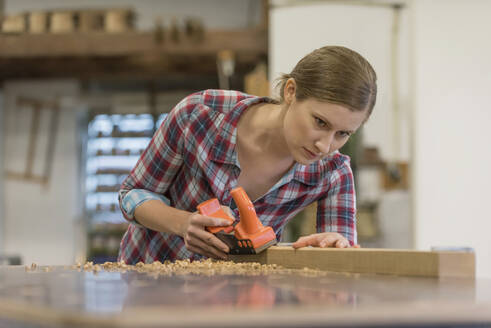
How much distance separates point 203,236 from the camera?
136 centimetres

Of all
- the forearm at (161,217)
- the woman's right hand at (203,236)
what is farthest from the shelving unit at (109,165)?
the woman's right hand at (203,236)

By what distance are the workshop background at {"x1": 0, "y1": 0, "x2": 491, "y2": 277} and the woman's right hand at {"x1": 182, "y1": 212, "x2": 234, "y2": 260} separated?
41 centimetres

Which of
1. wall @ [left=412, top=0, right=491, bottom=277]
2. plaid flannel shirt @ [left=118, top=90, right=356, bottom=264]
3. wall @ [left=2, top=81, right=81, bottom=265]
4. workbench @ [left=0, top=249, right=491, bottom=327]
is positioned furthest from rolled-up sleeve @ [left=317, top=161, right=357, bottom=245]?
wall @ [left=2, top=81, right=81, bottom=265]

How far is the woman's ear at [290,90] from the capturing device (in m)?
1.46

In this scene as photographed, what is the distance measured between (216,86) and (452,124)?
3.89m

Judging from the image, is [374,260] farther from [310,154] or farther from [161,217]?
[161,217]

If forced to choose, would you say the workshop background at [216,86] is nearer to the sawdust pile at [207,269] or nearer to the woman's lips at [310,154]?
the woman's lips at [310,154]

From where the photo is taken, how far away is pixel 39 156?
7512mm

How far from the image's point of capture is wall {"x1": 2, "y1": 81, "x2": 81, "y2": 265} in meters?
7.40

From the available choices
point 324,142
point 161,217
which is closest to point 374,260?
point 324,142

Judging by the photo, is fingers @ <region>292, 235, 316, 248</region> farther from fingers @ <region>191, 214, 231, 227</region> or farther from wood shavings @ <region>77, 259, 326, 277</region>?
fingers @ <region>191, 214, 231, 227</region>

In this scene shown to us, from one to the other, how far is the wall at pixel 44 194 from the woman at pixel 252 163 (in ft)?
19.7

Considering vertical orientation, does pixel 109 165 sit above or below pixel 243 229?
above

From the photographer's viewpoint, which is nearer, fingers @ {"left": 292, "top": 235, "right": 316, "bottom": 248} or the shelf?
fingers @ {"left": 292, "top": 235, "right": 316, "bottom": 248}
